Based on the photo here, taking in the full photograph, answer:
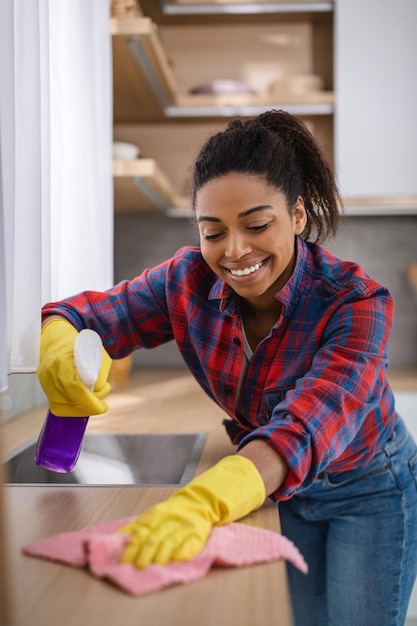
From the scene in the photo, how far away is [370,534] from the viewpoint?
4.13 ft

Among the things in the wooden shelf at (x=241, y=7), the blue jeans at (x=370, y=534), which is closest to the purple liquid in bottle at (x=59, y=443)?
the blue jeans at (x=370, y=534)

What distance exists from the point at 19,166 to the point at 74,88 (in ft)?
2.03

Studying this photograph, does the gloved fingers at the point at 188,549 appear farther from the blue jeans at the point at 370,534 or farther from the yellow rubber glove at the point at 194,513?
the blue jeans at the point at 370,534

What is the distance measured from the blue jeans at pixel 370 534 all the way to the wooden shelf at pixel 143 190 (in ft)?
3.78

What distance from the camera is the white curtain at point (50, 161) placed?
1.04m

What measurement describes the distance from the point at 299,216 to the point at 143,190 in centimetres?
117

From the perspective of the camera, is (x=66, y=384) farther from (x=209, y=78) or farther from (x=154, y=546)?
(x=209, y=78)

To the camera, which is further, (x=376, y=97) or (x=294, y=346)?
(x=376, y=97)

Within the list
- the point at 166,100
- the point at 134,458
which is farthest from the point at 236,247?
the point at 166,100

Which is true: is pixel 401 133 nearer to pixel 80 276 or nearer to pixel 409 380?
pixel 409 380

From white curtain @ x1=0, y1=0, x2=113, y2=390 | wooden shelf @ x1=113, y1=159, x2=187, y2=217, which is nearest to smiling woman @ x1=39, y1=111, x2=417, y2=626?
white curtain @ x1=0, y1=0, x2=113, y2=390

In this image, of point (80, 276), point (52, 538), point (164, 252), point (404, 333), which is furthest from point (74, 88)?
point (404, 333)

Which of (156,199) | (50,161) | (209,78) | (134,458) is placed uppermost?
(209,78)

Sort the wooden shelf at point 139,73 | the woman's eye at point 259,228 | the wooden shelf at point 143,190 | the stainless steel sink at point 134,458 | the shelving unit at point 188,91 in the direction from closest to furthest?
the woman's eye at point 259,228
the stainless steel sink at point 134,458
the wooden shelf at point 139,73
the wooden shelf at point 143,190
the shelving unit at point 188,91
